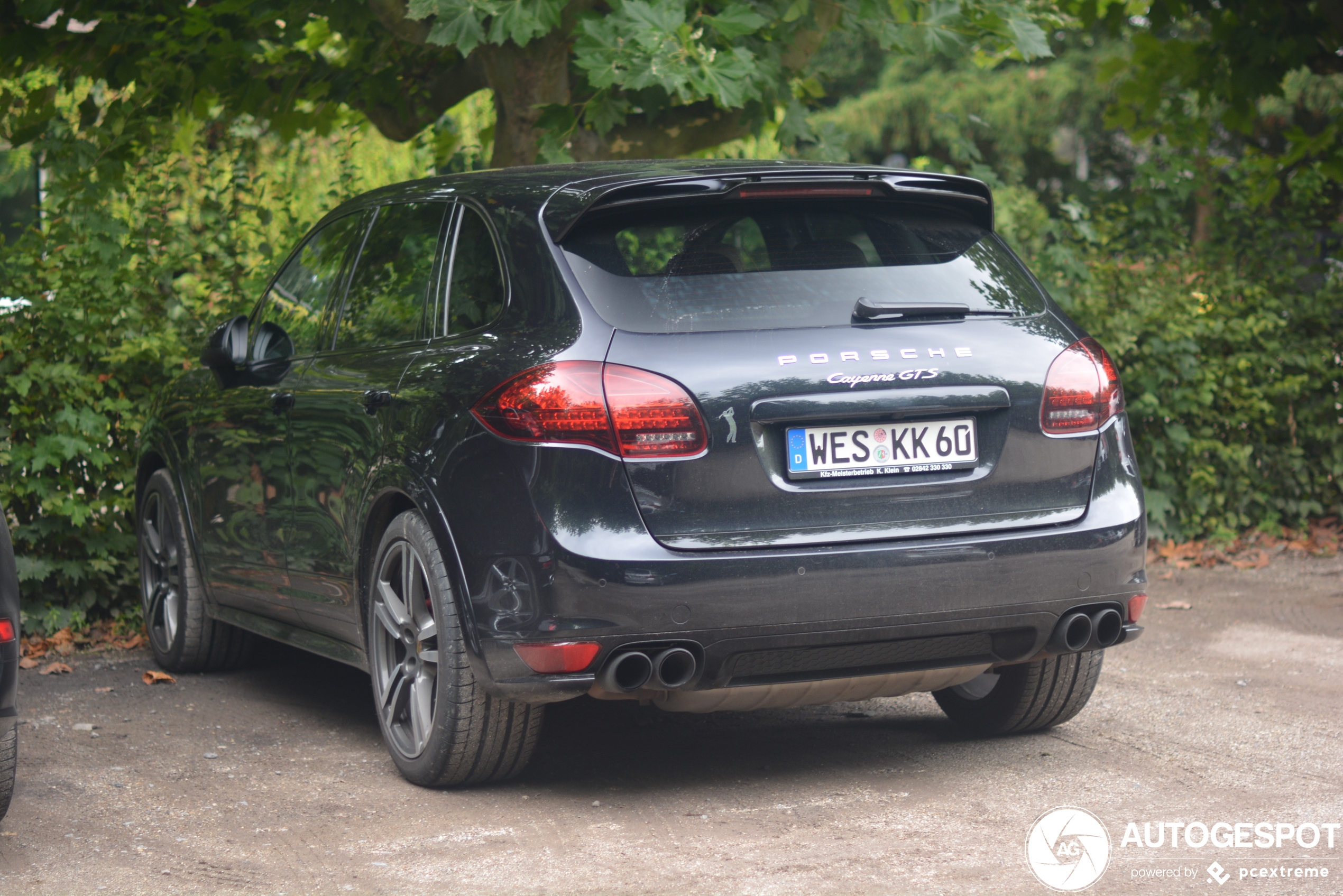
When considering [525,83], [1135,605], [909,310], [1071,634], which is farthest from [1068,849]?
[525,83]

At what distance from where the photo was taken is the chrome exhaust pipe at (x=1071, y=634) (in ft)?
14.4

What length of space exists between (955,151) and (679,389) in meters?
5.45

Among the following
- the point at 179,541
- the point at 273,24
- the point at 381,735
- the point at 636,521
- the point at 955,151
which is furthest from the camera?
the point at 955,151

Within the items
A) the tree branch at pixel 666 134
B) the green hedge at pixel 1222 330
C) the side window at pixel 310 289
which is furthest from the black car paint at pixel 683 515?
the green hedge at pixel 1222 330

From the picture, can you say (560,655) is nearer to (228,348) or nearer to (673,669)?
(673,669)

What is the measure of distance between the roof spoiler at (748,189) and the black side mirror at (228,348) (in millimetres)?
1751

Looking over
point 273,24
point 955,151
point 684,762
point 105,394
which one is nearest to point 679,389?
point 684,762

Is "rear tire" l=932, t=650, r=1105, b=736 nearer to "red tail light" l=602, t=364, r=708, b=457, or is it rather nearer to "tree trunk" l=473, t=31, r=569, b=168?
"red tail light" l=602, t=364, r=708, b=457

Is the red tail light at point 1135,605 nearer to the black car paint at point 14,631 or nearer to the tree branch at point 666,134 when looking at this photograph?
the black car paint at point 14,631

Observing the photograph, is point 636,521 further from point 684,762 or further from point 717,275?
point 684,762

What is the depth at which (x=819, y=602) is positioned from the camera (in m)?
4.10

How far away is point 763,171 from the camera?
4469 mm

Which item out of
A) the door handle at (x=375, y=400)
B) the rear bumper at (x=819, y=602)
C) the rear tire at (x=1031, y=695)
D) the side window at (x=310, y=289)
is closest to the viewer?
the rear bumper at (x=819, y=602)

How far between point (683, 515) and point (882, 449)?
0.56m
